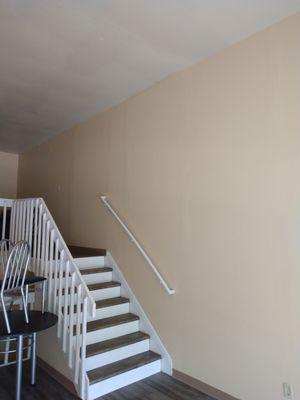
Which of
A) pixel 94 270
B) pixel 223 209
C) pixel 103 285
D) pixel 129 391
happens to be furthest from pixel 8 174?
pixel 223 209

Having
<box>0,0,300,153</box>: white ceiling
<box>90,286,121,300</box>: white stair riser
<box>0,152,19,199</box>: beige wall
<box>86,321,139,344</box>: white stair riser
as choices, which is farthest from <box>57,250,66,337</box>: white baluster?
<box>0,152,19,199</box>: beige wall

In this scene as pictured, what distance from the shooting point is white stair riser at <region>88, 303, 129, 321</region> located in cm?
337

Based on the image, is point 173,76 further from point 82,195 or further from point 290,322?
point 290,322

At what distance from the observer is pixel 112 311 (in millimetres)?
3480

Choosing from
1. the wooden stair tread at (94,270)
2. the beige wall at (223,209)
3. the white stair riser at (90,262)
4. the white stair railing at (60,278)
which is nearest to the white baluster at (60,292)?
the white stair railing at (60,278)

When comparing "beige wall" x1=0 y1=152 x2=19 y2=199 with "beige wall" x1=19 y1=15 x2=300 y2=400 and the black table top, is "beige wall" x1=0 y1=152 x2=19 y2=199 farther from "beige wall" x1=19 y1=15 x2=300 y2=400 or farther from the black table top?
the black table top

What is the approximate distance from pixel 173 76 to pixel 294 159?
1648mm

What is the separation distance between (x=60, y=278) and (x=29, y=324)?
49 cm

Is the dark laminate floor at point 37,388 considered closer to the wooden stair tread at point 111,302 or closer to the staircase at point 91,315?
the staircase at point 91,315

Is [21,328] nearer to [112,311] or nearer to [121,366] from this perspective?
[121,366]

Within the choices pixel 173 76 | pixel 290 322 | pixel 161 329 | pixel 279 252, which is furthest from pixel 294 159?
pixel 161 329

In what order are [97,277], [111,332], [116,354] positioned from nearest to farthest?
[116,354]
[111,332]
[97,277]

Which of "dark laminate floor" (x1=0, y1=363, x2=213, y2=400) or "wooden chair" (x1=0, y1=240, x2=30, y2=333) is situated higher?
"wooden chair" (x1=0, y1=240, x2=30, y2=333)

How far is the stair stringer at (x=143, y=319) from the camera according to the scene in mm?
3093
